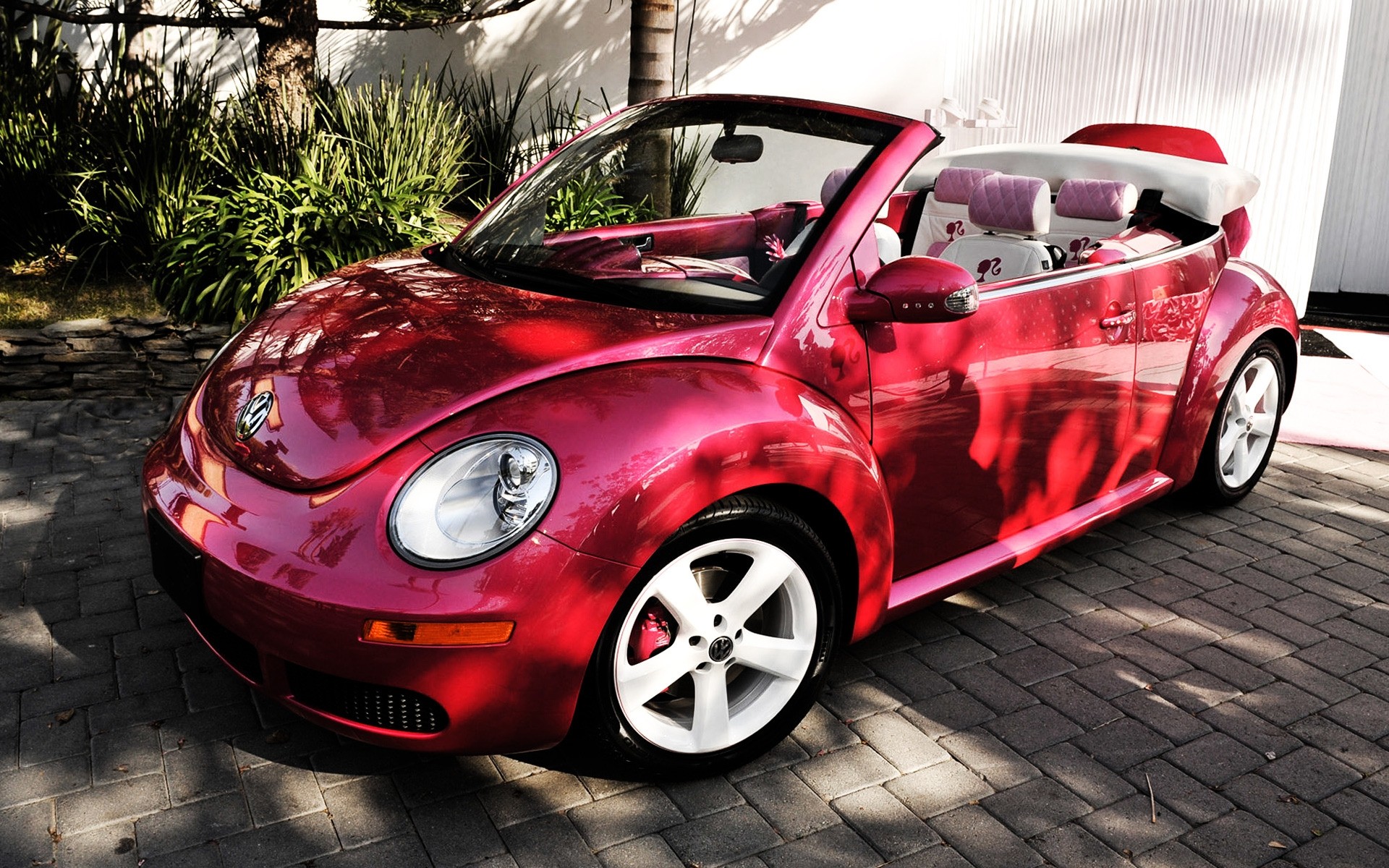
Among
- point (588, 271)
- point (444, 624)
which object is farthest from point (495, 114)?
point (444, 624)

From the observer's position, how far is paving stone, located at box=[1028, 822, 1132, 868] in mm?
2662

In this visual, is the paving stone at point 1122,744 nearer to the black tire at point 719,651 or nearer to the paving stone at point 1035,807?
the paving stone at point 1035,807

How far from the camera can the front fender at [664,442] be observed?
249 cm

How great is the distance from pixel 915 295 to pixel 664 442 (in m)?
0.83

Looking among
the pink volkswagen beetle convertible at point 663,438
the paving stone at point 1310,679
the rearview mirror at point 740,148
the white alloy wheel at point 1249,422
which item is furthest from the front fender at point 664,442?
the white alloy wheel at point 1249,422

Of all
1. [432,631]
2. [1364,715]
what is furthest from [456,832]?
[1364,715]

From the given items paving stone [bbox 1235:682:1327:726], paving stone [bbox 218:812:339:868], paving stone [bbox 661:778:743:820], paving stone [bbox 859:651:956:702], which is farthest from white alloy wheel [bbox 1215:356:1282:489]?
paving stone [bbox 218:812:339:868]

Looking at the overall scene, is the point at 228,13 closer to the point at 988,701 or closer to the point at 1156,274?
the point at 1156,274

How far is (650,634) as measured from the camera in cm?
275

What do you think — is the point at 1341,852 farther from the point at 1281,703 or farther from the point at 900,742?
the point at 900,742

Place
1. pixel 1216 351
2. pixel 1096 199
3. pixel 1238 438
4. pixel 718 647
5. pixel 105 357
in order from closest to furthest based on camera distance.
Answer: pixel 718 647 < pixel 1216 351 < pixel 1096 199 < pixel 1238 438 < pixel 105 357

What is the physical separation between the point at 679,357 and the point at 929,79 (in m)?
7.00

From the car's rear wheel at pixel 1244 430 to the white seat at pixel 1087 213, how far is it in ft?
2.46

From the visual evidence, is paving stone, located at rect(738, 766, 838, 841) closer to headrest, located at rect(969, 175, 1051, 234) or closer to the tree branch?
headrest, located at rect(969, 175, 1051, 234)
